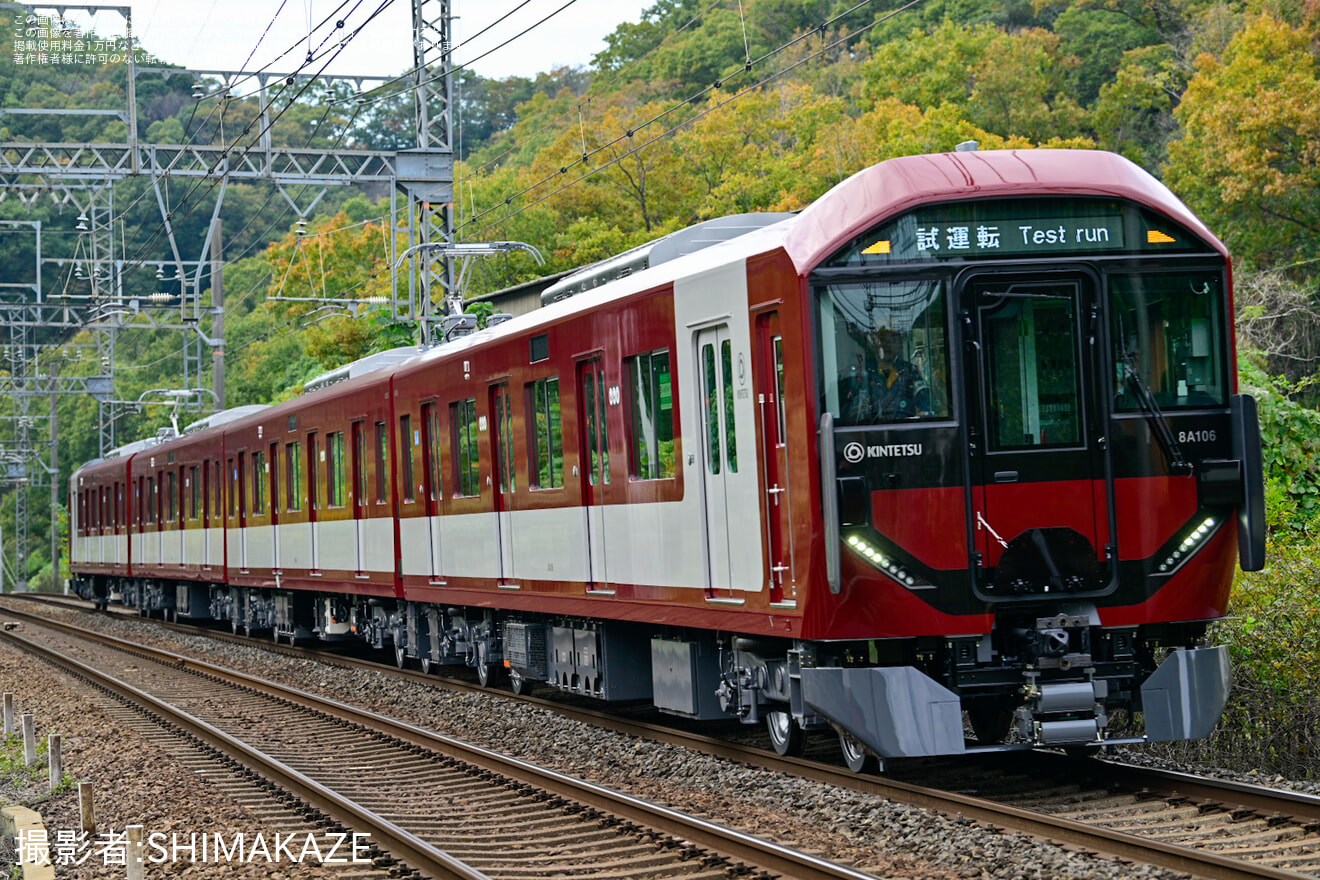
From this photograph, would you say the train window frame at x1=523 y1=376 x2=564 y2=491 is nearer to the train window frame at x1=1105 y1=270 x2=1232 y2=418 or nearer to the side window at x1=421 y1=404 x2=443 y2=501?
the side window at x1=421 y1=404 x2=443 y2=501

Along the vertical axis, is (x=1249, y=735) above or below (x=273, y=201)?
below

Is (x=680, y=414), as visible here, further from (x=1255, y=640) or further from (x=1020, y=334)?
(x=1255, y=640)

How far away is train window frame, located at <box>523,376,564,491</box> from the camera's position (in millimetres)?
12875

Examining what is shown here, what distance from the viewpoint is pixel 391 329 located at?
2984cm

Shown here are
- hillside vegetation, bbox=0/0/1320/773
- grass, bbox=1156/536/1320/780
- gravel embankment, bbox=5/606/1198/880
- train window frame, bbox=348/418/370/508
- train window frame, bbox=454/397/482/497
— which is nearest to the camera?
gravel embankment, bbox=5/606/1198/880

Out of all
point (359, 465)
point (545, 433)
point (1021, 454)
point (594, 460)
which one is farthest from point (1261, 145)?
point (1021, 454)


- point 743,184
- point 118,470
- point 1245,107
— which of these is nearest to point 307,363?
point 743,184

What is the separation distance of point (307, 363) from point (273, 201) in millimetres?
15097

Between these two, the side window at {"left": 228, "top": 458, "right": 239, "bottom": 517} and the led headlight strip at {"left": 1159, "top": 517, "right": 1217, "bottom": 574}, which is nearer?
→ the led headlight strip at {"left": 1159, "top": 517, "right": 1217, "bottom": 574}

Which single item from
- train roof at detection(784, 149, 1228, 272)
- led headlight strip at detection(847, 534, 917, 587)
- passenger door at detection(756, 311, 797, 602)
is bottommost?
led headlight strip at detection(847, 534, 917, 587)

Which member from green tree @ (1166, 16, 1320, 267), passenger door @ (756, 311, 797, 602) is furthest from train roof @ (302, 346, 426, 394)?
green tree @ (1166, 16, 1320, 267)

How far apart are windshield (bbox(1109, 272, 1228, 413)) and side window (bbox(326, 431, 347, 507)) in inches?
493

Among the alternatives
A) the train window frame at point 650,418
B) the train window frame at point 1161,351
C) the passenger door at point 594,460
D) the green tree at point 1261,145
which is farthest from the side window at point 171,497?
the train window frame at point 1161,351

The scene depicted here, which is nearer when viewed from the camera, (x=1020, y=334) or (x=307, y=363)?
(x=1020, y=334)
